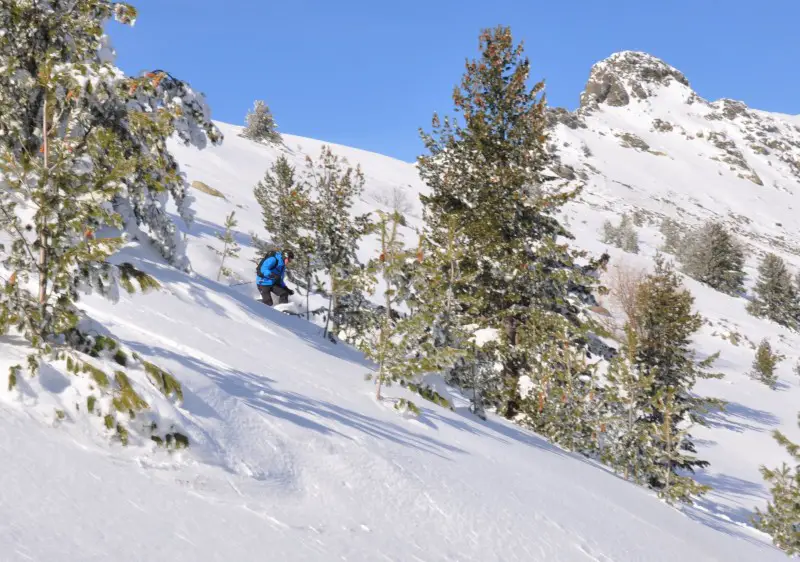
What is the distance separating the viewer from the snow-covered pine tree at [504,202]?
40.1 feet

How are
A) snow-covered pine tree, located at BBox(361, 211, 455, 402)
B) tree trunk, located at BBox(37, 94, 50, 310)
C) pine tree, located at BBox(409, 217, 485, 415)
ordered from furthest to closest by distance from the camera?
1. pine tree, located at BBox(409, 217, 485, 415)
2. snow-covered pine tree, located at BBox(361, 211, 455, 402)
3. tree trunk, located at BBox(37, 94, 50, 310)

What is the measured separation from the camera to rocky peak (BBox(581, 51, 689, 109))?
14675 cm

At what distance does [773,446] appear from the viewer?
18109 mm

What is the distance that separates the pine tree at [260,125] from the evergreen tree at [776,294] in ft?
155

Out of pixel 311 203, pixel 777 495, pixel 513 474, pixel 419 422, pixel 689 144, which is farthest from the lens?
pixel 689 144

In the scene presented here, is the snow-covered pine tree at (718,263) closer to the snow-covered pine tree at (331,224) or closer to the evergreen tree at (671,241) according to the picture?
the evergreen tree at (671,241)

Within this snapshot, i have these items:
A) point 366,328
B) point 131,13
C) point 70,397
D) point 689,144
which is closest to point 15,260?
point 70,397

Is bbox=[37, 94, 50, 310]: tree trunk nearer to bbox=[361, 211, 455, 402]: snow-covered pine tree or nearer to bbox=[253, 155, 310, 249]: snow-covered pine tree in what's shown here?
bbox=[361, 211, 455, 402]: snow-covered pine tree

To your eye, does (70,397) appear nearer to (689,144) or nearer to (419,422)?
(419,422)

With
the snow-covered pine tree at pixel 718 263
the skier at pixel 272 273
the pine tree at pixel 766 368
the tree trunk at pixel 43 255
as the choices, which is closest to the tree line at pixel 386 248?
the tree trunk at pixel 43 255

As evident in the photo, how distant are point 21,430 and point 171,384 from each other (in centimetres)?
81

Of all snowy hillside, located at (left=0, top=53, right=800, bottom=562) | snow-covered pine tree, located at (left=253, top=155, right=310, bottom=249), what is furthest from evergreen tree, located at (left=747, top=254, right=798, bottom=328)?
snowy hillside, located at (left=0, top=53, right=800, bottom=562)

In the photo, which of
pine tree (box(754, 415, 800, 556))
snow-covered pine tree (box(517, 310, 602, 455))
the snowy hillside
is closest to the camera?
Answer: the snowy hillside

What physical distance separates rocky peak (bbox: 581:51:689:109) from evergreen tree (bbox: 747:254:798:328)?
112440mm
